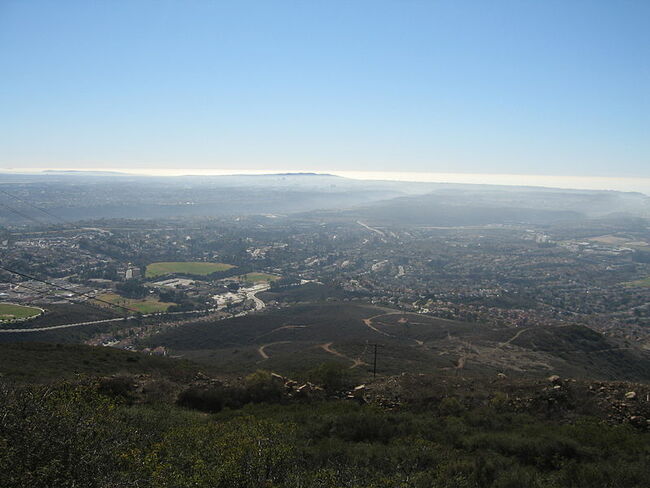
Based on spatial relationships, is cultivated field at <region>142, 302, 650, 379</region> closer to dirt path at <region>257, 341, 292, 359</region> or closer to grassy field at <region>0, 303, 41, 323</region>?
dirt path at <region>257, 341, 292, 359</region>

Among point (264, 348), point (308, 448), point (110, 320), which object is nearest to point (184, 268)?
point (110, 320)

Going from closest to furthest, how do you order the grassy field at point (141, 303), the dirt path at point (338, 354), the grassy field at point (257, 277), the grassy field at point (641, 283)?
1. the dirt path at point (338, 354)
2. the grassy field at point (141, 303)
3. the grassy field at point (641, 283)
4. the grassy field at point (257, 277)

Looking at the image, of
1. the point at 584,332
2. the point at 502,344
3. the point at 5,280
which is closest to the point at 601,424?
the point at 502,344

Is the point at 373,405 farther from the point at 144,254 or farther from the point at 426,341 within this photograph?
the point at 144,254

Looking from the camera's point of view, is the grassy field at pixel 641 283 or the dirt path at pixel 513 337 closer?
the dirt path at pixel 513 337

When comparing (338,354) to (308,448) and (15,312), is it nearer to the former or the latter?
(308,448)

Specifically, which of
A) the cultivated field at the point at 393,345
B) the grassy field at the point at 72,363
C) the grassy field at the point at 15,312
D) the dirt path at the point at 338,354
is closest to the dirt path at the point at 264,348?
the cultivated field at the point at 393,345

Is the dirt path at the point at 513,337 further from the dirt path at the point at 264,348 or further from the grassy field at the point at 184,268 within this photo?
the grassy field at the point at 184,268
